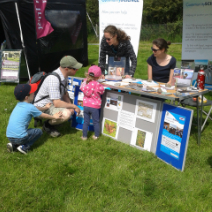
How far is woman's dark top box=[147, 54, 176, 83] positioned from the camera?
382cm

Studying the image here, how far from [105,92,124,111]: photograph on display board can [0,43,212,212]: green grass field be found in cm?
56

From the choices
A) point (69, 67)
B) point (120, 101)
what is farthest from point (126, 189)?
point (69, 67)

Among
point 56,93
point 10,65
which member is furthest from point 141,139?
point 10,65

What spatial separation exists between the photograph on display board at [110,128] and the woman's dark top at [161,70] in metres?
1.16

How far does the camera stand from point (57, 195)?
2504 mm

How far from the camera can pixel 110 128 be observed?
12.4ft

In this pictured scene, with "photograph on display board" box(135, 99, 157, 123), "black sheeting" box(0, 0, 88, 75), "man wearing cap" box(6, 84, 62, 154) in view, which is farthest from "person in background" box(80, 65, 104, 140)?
"black sheeting" box(0, 0, 88, 75)

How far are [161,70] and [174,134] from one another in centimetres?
142

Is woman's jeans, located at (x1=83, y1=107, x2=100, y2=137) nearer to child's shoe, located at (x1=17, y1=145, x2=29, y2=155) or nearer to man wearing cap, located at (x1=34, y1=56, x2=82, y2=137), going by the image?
man wearing cap, located at (x1=34, y1=56, x2=82, y2=137)

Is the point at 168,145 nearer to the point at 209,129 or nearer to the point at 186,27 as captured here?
the point at 209,129

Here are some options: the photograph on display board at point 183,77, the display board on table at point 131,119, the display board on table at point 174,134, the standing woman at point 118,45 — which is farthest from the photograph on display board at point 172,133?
the standing woman at point 118,45

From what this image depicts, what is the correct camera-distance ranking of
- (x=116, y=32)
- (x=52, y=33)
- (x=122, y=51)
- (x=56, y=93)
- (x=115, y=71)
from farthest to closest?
(x=52, y=33) < (x=122, y=51) < (x=115, y=71) < (x=116, y=32) < (x=56, y=93)

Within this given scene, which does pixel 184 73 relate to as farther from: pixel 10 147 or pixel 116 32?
pixel 10 147

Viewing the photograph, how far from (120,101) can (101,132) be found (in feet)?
2.43
